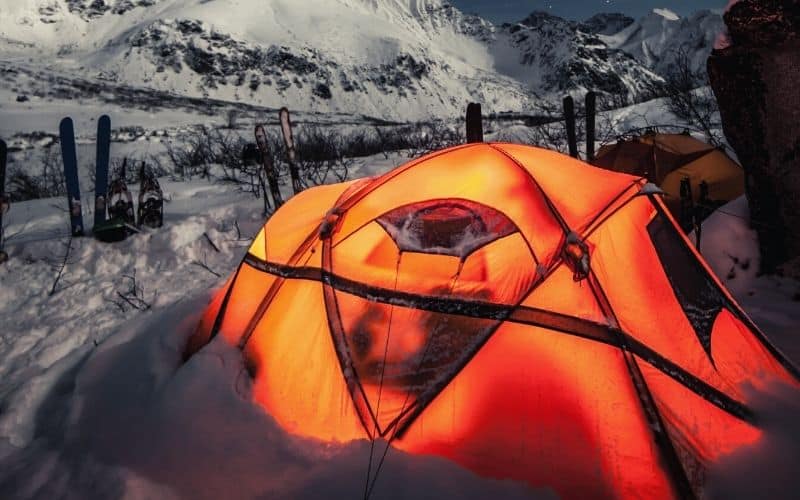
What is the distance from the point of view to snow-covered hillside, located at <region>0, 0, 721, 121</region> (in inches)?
2662

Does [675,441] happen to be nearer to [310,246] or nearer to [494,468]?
[494,468]

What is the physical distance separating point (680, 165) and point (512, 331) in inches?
198

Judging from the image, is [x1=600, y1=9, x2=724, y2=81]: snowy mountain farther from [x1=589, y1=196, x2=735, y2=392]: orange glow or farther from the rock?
[x1=589, y1=196, x2=735, y2=392]: orange glow

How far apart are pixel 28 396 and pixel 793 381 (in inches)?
160

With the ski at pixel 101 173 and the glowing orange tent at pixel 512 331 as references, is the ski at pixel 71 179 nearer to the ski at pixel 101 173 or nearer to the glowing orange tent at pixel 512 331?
the ski at pixel 101 173

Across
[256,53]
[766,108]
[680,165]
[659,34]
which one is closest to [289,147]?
[680,165]

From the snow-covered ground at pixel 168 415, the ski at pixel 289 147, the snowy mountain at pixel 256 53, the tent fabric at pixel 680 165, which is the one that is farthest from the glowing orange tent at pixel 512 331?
the snowy mountain at pixel 256 53

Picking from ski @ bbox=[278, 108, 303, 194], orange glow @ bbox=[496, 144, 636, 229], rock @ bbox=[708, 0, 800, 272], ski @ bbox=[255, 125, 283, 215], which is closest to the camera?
orange glow @ bbox=[496, 144, 636, 229]

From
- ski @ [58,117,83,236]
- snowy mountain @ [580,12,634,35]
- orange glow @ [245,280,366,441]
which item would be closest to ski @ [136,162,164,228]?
ski @ [58,117,83,236]

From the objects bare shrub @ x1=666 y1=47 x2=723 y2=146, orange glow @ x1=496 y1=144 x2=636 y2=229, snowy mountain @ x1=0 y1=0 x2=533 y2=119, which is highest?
snowy mountain @ x1=0 y1=0 x2=533 y2=119

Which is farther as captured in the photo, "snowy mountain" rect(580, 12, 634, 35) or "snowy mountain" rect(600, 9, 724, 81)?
"snowy mountain" rect(580, 12, 634, 35)

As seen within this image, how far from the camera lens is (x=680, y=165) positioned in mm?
5598

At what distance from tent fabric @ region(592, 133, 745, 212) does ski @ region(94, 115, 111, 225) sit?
6812mm

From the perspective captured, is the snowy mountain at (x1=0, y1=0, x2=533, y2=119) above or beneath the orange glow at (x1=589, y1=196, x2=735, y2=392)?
above
